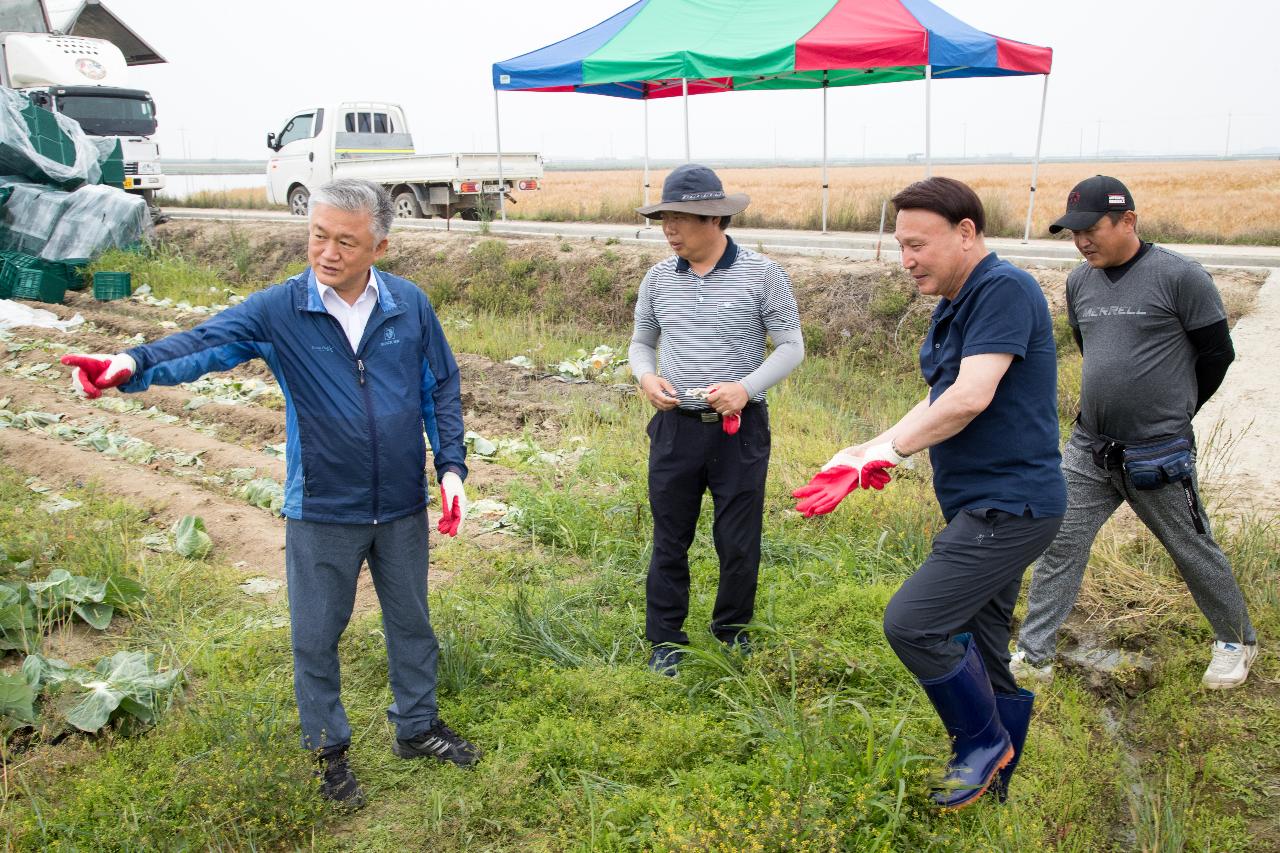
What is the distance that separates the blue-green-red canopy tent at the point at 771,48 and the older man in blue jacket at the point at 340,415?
11089 mm

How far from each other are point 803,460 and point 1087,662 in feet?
8.02

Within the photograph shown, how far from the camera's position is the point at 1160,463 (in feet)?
12.4

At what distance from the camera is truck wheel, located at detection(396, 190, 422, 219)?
19016 mm

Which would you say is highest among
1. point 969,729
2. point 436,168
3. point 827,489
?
point 436,168

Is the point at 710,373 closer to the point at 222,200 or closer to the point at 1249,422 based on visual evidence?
the point at 1249,422

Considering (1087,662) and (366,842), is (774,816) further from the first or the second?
(1087,662)

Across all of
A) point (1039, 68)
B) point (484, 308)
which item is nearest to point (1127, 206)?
point (484, 308)

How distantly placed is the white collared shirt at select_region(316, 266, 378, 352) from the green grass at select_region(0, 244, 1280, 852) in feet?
4.37

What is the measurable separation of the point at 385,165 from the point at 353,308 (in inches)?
661

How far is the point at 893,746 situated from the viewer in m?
3.12

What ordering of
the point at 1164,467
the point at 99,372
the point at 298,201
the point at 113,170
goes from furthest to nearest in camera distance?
the point at 298,201 → the point at 113,170 → the point at 1164,467 → the point at 99,372

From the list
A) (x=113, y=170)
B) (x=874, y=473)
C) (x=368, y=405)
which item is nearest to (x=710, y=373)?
(x=874, y=473)

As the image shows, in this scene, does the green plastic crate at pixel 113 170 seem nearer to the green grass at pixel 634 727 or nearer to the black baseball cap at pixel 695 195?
the green grass at pixel 634 727

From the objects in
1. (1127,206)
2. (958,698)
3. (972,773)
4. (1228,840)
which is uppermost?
(1127,206)
